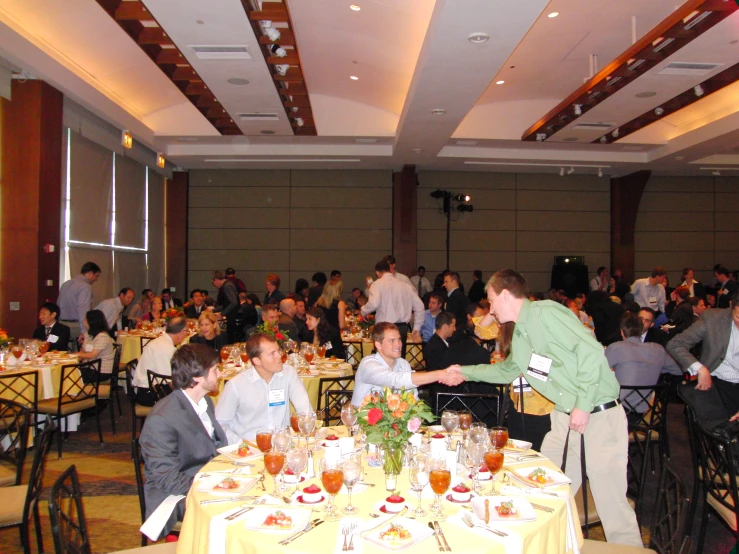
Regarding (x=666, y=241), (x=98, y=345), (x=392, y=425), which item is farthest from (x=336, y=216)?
(x=392, y=425)

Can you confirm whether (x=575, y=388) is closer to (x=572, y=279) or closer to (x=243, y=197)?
(x=572, y=279)

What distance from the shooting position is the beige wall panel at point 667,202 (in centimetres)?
1480

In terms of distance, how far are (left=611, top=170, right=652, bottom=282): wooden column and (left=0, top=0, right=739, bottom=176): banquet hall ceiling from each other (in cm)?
58

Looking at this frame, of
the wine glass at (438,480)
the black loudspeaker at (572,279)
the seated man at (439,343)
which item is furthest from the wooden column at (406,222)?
the wine glass at (438,480)

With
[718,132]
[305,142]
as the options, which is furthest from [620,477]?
[305,142]

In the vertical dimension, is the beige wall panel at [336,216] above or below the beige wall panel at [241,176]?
below

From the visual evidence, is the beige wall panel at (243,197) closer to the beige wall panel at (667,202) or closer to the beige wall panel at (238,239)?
the beige wall panel at (238,239)

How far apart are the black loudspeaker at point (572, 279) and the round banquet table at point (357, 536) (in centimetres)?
1227

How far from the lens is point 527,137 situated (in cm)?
Answer: 1059

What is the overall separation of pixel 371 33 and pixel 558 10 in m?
2.30

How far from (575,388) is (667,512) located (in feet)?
2.35

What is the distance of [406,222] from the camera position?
1392 cm

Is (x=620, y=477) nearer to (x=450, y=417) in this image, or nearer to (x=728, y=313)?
(x=450, y=417)

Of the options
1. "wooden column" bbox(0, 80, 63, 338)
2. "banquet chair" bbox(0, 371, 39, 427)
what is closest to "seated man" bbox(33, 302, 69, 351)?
"banquet chair" bbox(0, 371, 39, 427)
